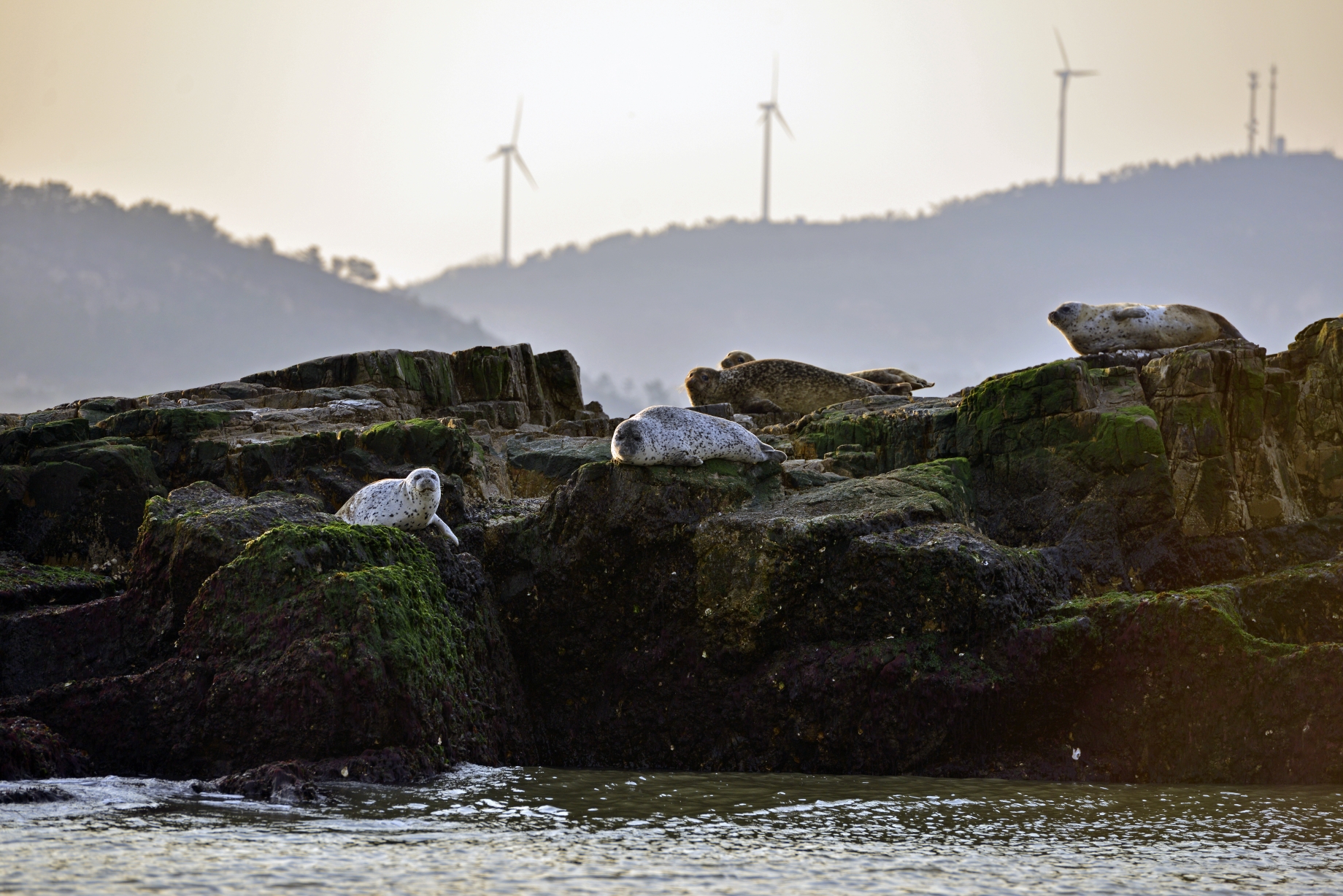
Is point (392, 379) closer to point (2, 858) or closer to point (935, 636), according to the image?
point (935, 636)

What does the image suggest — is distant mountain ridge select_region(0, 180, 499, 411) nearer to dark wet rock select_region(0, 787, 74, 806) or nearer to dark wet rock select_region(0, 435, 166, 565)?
dark wet rock select_region(0, 435, 166, 565)

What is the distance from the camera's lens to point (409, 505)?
32.6ft

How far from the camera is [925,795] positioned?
749 centimetres

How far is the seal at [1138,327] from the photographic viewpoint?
51.8 feet

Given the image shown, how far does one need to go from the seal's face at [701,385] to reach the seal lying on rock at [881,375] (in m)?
1.11

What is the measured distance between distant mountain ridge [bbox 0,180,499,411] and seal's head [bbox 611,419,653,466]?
125441 millimetres

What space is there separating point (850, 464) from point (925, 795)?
6074 mm

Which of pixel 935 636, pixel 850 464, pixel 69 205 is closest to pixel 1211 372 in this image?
pixel 850 464

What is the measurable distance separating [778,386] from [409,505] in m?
14.1

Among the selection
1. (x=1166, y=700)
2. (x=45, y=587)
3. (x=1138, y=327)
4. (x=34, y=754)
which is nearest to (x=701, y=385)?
(x=1138, y=327)

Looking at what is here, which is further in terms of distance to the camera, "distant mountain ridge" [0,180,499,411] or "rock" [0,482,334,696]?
"distant mountain ridge" [0,180,499,411]

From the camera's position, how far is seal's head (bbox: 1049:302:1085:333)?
1666 cm

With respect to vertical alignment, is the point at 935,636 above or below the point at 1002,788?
above

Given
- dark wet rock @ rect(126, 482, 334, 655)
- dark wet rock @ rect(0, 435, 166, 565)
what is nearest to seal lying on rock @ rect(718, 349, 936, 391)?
dark wet rock @ rect(0, 435, 166, 565)
